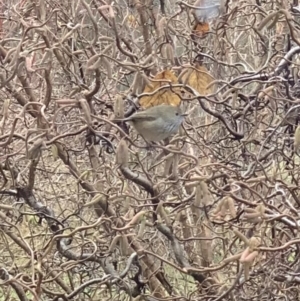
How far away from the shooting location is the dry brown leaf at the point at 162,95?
1.73 m

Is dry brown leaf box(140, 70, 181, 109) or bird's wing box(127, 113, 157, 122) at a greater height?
dry brown leaf box(140, 70, 181, 109)

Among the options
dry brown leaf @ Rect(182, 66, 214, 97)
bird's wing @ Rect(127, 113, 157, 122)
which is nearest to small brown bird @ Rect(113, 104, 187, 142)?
bird's wing @ Rect(127, 113, 157, 122)

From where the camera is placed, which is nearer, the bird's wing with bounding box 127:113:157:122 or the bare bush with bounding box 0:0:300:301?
the bare bush with bounding box 0:0:300:301

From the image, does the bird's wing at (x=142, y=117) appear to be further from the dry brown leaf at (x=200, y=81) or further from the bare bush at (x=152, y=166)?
the dry brown leaf at (x=200, y=81)

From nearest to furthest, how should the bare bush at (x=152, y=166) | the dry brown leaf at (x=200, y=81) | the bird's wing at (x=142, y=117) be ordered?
the bare bush at (x=152, y=166) < the bird's wing at (x=142, y=117) < the dry brown leaf at (x=200, y=81)

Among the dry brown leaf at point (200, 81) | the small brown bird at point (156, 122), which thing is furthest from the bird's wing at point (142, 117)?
the dry brown leaf at point (200, 81)

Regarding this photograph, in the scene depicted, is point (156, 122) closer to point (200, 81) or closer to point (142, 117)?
point (142, 117)

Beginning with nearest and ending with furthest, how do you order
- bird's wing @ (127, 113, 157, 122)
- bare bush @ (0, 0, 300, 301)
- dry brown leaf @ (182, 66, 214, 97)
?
bare bush @ (0, 0, 300, 301), bird's wing @ (127, 113, 157, 122), dry brown leaf @ (182, 66, 214, 97)

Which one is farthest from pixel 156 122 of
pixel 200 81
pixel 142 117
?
pixel 200 81

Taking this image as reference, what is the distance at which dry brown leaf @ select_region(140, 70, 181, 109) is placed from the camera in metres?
1.73

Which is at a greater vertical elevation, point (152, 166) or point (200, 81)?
point (200, 81)

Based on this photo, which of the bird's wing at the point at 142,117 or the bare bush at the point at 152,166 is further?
the bird's wing at the point at 142,117

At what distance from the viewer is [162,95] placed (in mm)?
1764

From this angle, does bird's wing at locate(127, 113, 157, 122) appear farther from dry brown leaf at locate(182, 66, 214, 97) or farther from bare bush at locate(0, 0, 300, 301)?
dry brown leaf at locate(182, 66, 214, 97)
